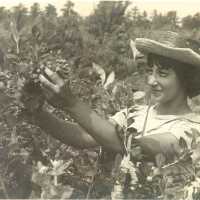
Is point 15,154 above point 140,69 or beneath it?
beneath

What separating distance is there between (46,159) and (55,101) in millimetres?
247

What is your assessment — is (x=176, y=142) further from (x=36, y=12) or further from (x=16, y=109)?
(x=36, y=12)

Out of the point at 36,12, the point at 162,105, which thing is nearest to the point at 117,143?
the point at 162,105

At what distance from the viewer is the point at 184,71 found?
66.9 inches

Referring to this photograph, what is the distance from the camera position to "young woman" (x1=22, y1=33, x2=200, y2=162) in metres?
1.48

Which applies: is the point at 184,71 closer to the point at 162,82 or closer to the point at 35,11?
the point at 162,82

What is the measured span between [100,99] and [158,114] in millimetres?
202

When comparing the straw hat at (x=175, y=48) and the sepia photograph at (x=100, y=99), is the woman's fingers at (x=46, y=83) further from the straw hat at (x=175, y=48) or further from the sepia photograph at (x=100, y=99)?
the straw hat at (x=175, y=48)

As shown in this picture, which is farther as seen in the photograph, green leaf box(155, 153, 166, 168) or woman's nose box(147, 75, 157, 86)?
woman's nose box(147, 75, 157, 86)

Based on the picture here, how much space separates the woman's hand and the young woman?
40 mm

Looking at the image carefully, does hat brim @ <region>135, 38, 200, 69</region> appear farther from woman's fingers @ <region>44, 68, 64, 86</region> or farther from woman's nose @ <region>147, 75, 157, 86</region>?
woman's fingers @ <region>44, 68, 64, 86</region>

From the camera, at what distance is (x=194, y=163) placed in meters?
1.42

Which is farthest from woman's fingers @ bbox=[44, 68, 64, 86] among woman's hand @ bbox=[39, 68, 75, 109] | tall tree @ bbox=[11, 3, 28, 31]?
tall tree @ bbox=[11, 3, 28, 31]

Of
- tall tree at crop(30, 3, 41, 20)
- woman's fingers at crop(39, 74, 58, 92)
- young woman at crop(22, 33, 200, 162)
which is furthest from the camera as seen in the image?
tall tree at crop(30, 3, 41, 20)
